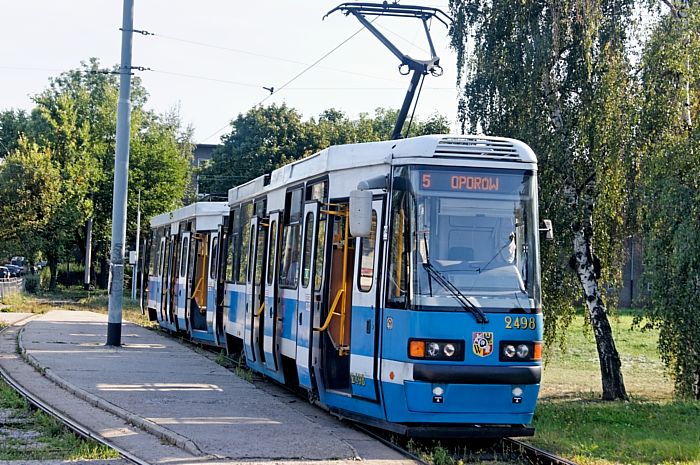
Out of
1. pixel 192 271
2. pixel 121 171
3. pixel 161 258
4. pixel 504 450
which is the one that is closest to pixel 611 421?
pixel 504 450

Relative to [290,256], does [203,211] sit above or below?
above

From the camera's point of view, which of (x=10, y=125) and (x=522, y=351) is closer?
(x=522, y=351)

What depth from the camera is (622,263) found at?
865 inches

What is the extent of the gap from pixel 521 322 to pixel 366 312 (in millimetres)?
1754

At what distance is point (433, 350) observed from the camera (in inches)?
416

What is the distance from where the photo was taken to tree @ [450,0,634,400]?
19516 millimetres

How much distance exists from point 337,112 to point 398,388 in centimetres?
5882

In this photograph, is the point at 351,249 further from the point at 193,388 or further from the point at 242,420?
the point at 193,388

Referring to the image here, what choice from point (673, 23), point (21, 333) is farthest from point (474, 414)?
point (21, 333)

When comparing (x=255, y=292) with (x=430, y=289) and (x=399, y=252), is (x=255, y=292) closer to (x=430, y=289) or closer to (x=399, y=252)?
(x=399, y=252)

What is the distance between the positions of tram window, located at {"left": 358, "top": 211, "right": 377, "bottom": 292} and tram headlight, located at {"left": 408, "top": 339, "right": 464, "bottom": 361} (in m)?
1.10

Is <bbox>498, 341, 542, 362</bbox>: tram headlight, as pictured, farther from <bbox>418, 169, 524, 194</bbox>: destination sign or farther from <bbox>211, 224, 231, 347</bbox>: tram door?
<bbox>211, 224, 231, 347</bbox>: tram door

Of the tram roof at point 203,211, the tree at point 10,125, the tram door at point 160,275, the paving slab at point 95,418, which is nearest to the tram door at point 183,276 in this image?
the tram roof at point 203,211

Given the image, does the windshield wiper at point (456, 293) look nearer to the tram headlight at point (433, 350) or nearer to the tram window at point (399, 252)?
the tram window at point (399, 252)
